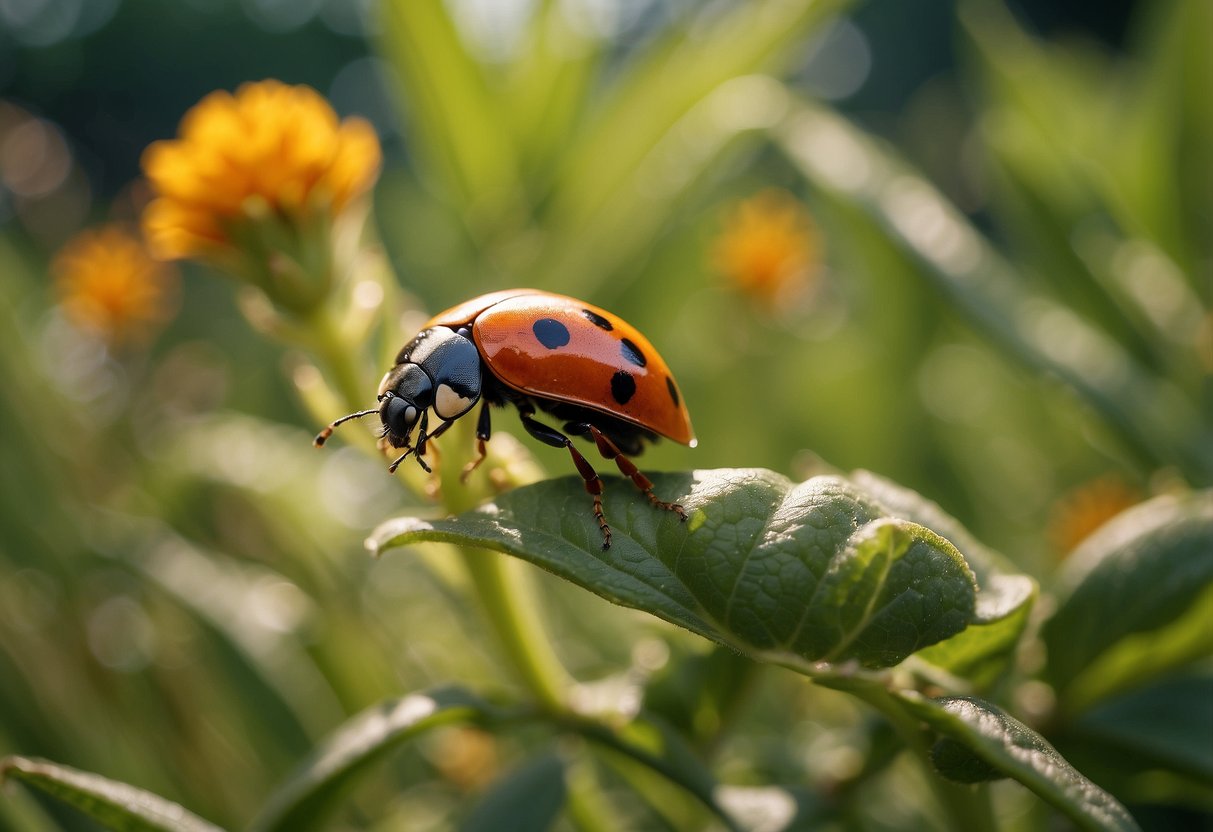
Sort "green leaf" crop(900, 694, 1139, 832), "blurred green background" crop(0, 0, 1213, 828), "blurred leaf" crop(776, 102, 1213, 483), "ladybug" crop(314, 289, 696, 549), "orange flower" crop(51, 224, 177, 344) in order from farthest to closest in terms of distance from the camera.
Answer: "orange flower" crop(51, 224, 177, 344) < "blurred green background" crop(0, 0, 1213, 828) < "blurred leaf" crop(776, 102, 1213, 483) < "ladybug" crop(314, 289, 696, 549) < "green leaf" crop(900, 694, 1139, 832)

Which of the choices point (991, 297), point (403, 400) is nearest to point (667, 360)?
point (991, 297)

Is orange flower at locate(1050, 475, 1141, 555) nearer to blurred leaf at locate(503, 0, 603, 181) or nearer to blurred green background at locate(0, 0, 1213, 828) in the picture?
blurred green background at locate(0, 0, 1213, 828)

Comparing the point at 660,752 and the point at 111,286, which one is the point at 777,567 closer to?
the point at 660,752

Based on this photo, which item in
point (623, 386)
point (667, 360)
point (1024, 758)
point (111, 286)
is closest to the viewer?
point (1024, 758)

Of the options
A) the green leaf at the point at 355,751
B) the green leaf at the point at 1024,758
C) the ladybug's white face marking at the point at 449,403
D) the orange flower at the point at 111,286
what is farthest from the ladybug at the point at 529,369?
the orange flower at the point at 111,286

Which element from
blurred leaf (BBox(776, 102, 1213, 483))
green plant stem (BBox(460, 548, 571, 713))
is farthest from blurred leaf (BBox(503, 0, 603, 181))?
green plant stem (BBox(460, 548, 571, 713))
